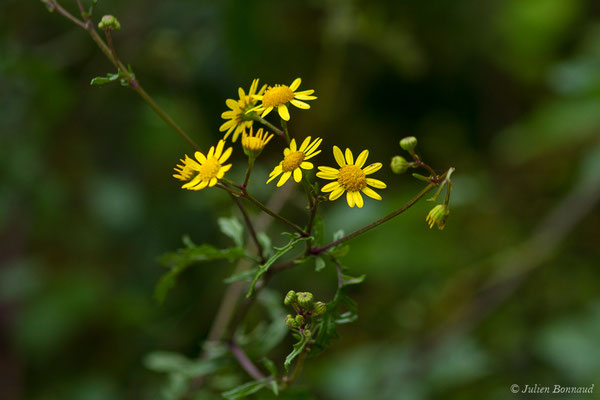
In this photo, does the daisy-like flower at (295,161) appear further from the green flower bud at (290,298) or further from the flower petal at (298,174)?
the green flower bud at (290,298)

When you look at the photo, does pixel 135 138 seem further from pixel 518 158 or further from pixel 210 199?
pixel 518 158

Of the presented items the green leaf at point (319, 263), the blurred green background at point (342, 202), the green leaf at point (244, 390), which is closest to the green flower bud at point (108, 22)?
the green leaf at point (319, 263)

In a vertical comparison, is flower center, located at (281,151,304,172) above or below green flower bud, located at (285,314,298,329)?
above

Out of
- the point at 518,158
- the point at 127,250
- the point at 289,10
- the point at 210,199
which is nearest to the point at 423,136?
the point at 518,158

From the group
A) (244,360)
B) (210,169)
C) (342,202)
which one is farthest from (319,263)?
(342,202)

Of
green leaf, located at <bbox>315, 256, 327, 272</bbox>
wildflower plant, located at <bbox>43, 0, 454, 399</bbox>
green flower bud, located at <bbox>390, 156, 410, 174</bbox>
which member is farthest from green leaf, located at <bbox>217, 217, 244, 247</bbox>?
green flower bud, located at <bbox>390, 156, 410, 174</bbox>

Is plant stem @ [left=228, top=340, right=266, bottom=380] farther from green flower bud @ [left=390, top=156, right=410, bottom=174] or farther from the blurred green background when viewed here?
the blurred green background

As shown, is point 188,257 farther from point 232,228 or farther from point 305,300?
point 305,300
